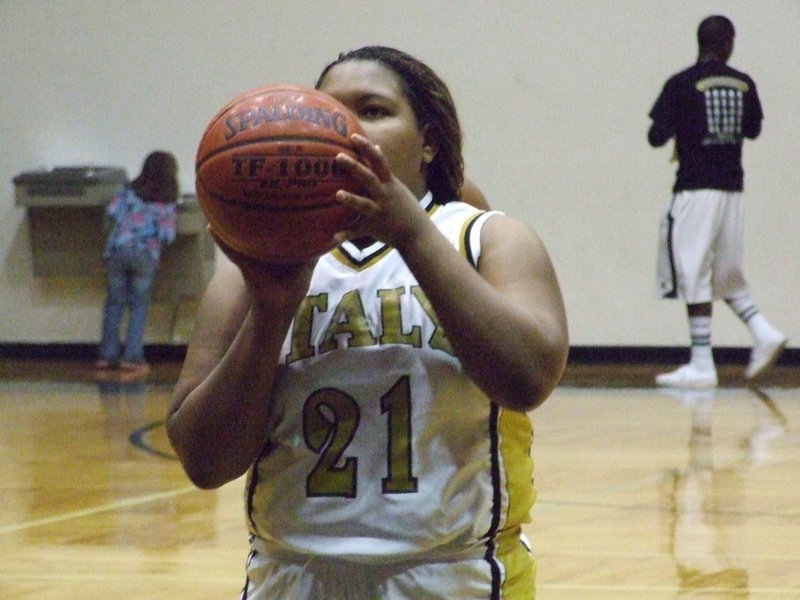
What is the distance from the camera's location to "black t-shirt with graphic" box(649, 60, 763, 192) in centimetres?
778

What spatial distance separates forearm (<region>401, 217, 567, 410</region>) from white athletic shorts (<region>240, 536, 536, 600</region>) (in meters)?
0.23

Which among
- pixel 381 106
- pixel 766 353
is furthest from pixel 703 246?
pixel 381 106

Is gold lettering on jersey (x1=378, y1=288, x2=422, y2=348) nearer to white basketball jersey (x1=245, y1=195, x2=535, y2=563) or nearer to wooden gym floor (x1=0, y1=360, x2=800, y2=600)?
white basketball jersey (x1=245, y1=195, x2=535, y2=563)

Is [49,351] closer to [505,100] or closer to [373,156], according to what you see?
[505,100]

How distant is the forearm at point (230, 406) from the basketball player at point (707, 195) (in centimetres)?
638

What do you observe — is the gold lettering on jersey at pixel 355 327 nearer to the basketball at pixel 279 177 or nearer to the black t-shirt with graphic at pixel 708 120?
the basketball at pixel 279 177

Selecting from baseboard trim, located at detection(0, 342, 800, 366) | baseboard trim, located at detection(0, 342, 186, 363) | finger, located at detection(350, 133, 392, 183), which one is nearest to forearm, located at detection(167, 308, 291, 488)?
finger, located at detection(350, 133, 392, 183)

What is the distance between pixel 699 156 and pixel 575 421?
207 centimetres

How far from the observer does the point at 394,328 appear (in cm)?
171

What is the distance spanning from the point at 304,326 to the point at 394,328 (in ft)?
0.38

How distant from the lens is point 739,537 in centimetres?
400

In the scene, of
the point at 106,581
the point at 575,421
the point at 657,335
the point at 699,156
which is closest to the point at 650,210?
the point at 657,335

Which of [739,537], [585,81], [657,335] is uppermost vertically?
[585,81]

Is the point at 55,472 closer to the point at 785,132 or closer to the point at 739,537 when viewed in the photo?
the point at 739,537
